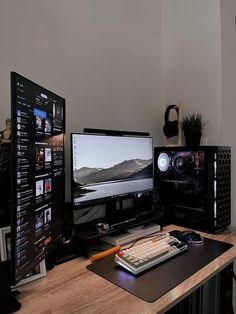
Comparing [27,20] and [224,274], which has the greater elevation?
[27,20]

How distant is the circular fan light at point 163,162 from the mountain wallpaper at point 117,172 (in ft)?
0.48

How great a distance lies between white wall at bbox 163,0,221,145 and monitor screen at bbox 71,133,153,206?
50cm

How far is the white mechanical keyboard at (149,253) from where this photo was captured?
0.97m

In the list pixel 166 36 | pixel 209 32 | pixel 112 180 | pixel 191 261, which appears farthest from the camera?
pixel 166 36

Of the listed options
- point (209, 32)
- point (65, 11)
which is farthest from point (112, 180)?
point (209, 32)

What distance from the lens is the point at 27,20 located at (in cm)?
122

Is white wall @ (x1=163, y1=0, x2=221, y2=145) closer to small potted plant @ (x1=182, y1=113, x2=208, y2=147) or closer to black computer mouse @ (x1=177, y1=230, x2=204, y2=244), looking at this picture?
small potted plant @ (x1=182, y1=113, x2=208, y2=147)

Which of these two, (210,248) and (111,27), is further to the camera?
(111,27)

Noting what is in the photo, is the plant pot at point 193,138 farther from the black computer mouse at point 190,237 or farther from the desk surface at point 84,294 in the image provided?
the desk surface at point 84,294

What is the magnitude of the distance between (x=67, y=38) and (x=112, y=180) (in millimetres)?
812

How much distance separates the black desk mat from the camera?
2.81ft

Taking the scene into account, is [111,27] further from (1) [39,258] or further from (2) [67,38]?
(1) [39,258]

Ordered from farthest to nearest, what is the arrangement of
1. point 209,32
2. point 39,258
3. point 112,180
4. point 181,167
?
point 209,32, point 181,167, point 112,180, point 39,258

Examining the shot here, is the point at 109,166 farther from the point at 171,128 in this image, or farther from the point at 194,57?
the point at 194,57
